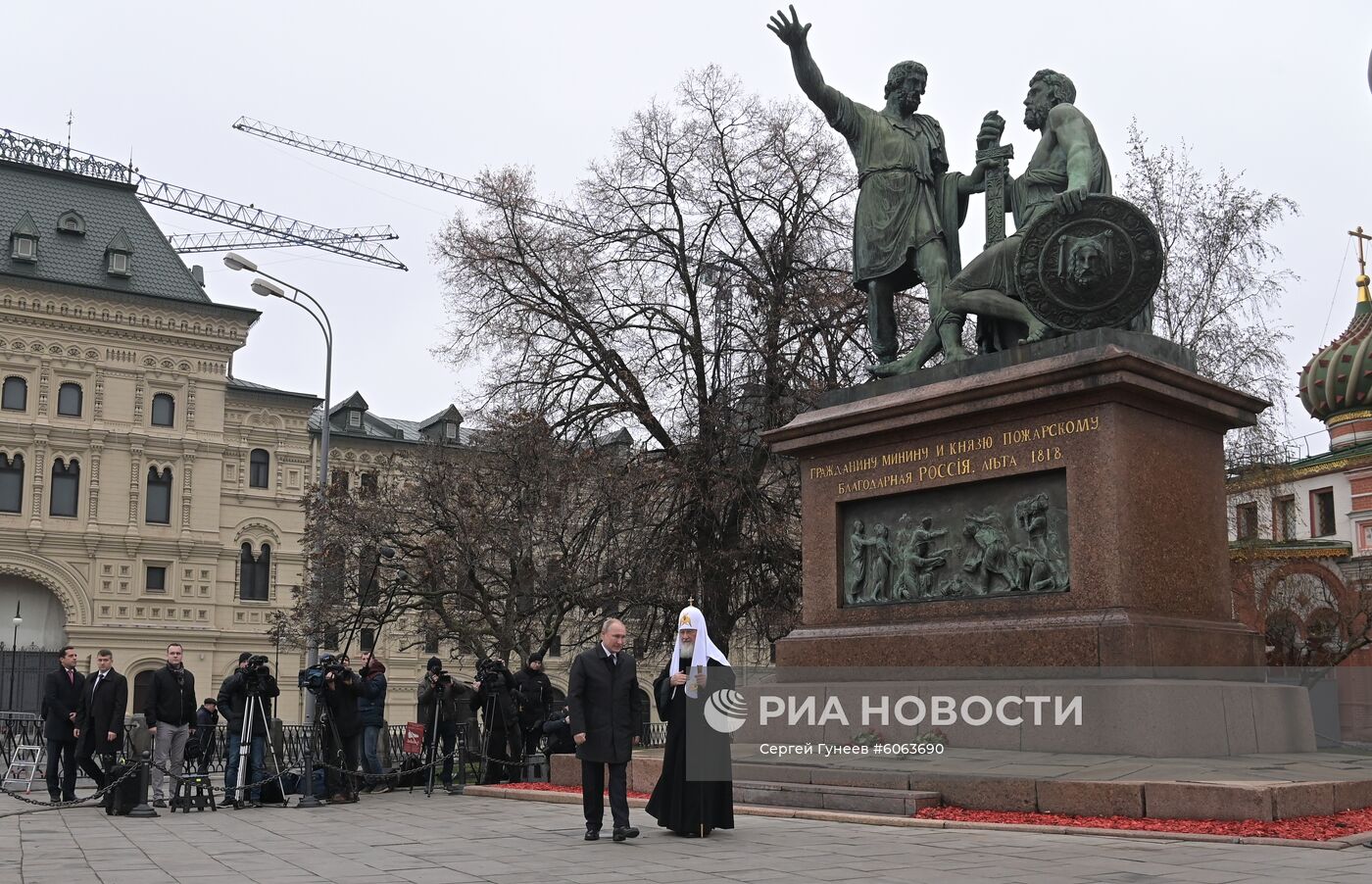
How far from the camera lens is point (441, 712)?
1805cm

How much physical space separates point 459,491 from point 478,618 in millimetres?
3331

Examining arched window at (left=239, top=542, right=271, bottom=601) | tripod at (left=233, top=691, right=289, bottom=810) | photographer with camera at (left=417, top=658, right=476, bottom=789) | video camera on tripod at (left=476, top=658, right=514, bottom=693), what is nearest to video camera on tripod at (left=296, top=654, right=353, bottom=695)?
tripod at (left=233, top=691, right=289, bottom=810)

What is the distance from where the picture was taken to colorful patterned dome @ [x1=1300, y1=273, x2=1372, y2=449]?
47.1 meters

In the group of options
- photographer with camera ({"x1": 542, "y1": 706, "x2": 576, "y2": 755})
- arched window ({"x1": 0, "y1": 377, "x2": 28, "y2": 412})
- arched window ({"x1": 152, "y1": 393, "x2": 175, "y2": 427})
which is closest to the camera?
photographer with camera ({"x1": 542, "y1": 706, "x2": 576, "y2": 755})

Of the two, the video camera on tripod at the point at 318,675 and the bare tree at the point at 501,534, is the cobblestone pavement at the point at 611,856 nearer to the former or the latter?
the video camera on tripod at the point at 318,675

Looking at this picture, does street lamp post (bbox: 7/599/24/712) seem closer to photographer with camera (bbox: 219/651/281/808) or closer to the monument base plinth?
photographer with camera (bbox: 219/651/281/808)

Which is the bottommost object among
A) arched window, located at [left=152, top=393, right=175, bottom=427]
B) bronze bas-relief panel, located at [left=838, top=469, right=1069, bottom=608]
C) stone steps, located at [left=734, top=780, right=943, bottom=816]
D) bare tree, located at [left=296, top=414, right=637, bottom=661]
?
stone steps, located at [left=734, top=780, right=943, bottom=816]

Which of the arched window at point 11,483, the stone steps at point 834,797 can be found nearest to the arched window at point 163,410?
the arched window at point 11,483

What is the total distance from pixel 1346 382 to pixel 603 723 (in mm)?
43443

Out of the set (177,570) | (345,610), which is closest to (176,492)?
(177,570)

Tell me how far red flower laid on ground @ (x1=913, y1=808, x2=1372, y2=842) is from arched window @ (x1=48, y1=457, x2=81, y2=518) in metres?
50.6

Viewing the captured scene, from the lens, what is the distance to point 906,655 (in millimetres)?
13281

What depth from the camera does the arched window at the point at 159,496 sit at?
55.6 metres

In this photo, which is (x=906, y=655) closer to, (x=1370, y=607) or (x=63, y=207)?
(x=1370, y=607)
